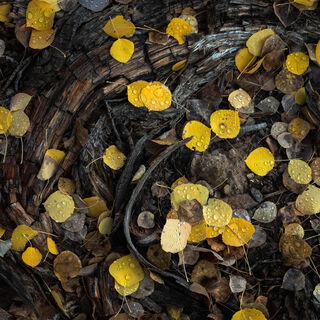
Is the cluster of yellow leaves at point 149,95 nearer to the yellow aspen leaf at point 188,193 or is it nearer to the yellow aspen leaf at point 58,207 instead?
the yellow aspen leaf at point 188,193

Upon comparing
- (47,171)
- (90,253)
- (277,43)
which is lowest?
(90,253)

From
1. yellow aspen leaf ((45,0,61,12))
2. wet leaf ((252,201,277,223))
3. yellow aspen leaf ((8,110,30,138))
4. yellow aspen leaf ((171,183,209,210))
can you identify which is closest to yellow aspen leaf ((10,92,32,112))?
yellow aspen leaf ((8,110,30,138))

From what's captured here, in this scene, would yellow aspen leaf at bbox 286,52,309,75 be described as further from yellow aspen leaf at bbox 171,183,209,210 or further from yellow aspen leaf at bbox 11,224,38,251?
yellow aspen leaf at bbox 11,224,38,251

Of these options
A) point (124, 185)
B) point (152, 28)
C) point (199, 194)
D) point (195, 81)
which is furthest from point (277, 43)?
point (124, 185)

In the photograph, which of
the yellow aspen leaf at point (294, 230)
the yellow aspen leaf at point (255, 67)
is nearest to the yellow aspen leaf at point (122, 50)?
the yellow aspen leaf at point (255, 67)

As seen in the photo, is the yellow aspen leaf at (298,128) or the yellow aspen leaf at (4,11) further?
the yellow aspen leaf at (298,128)

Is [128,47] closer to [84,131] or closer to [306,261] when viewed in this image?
[84,131]

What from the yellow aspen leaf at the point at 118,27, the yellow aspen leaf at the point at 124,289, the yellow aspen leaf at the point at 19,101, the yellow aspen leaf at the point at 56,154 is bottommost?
the yellow aspen leaf at the point at 124,289
